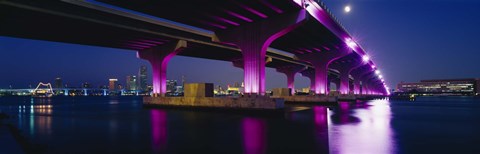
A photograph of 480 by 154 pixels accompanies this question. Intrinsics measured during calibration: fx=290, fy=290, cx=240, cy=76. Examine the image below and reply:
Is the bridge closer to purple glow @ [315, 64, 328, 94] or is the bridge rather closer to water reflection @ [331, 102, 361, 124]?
water reflection @ [331, 102, 361, 124]

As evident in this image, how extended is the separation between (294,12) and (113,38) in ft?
79.9

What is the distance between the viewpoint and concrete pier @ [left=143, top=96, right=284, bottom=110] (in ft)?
92.5

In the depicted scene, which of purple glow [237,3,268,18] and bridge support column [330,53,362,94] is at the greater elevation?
purple glow [237,3,268,18]

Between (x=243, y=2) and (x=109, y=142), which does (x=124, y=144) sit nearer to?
(x=109, y=142)

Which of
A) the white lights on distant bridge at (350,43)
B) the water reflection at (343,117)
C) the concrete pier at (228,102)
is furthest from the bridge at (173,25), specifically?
the water reflection at (343,117)

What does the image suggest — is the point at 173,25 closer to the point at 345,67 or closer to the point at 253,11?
the point at 253,11

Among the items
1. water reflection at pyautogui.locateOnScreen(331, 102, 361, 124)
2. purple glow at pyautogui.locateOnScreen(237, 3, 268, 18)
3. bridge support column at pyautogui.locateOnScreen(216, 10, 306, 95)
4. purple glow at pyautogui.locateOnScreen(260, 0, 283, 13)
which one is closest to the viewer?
water reflection at pyautogui.locateOnScreen(331, 102, 361, 124)

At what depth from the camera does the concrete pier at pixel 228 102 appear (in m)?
28.2

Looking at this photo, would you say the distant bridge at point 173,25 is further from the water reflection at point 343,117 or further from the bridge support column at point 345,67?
the bridge support column at point 345,67

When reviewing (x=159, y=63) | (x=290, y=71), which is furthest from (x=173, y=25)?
(x=290, y=71)

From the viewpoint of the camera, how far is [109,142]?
40.5 ft

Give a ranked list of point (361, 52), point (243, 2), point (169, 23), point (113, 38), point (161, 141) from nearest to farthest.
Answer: point (161, 141)
point (243, 2)
point (169, 23)
point (113, 38)
point (361, 52)

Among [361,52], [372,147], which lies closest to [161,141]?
[372,147]

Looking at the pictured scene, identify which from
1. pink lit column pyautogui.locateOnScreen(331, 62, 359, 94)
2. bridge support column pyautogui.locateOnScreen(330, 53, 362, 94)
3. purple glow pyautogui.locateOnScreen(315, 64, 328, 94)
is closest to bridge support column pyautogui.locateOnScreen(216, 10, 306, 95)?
purple glow pyautogui.locateOnScreen(315, 64, 328, 94)
